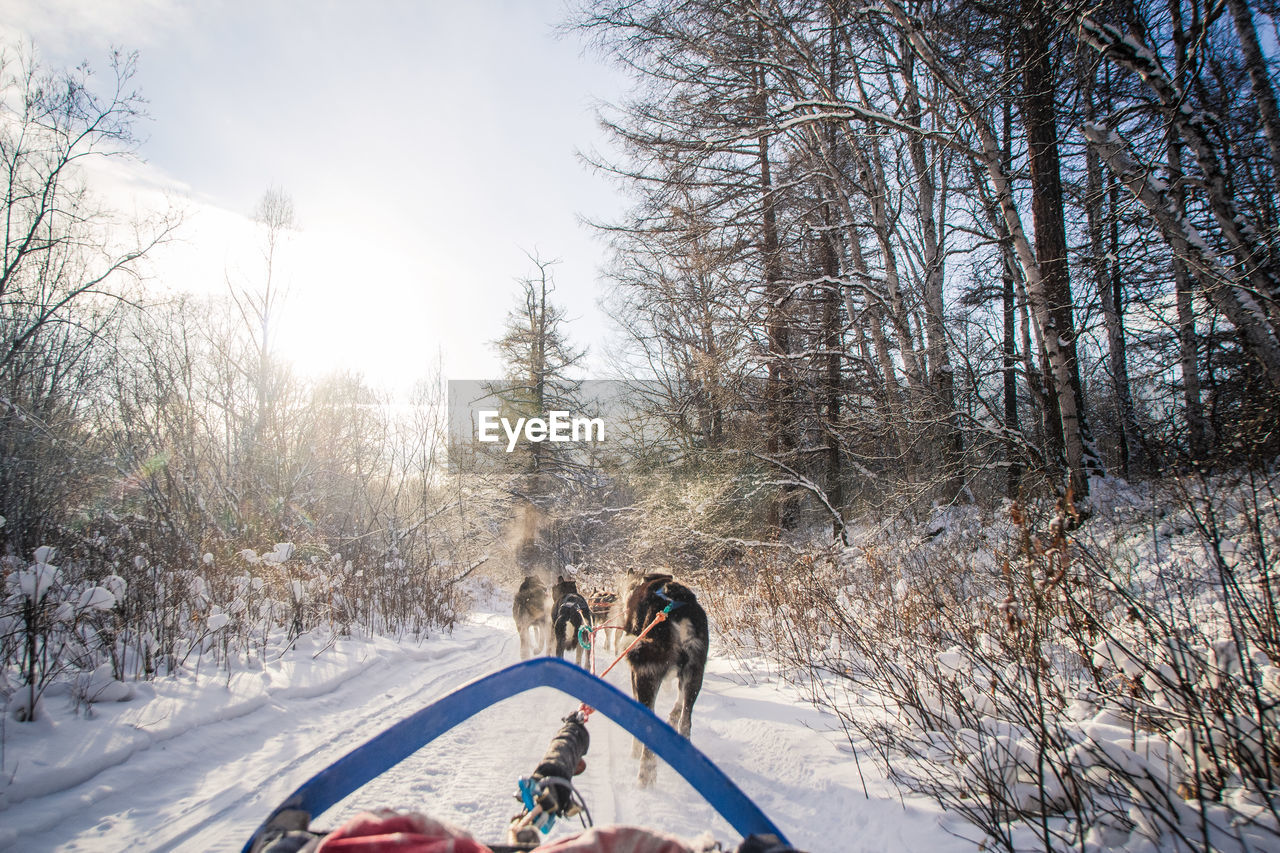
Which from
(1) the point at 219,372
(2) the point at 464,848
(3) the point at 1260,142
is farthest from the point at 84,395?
(3) the point at 1260,142

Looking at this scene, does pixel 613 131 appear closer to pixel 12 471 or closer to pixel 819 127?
pixel 819 127

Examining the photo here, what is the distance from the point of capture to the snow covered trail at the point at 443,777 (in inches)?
60.3

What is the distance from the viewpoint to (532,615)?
24.0 feet

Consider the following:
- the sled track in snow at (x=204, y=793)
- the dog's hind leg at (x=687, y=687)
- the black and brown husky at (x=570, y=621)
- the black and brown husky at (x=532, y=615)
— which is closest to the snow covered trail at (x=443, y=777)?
the sled track in snow at (x=204, y=793)

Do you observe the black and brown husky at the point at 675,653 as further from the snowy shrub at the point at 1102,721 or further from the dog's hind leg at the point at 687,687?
the snowy shrub at the point at 1102,721

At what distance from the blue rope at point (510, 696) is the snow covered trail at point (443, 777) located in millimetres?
73

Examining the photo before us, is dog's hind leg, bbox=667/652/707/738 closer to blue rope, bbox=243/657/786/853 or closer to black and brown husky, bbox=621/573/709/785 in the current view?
black and brown husky, bbox=621/573/709/785

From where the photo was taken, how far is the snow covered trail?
1531 mm

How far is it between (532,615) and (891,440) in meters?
8.12

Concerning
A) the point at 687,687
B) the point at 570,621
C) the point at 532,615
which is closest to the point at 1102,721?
the point at 687,687

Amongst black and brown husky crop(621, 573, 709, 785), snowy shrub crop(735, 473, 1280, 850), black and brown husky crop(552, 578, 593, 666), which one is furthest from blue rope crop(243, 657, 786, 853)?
black and brown husky crop(552, 578, 593, 666)

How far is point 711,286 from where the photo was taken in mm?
11953

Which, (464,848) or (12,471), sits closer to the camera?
(464,848)

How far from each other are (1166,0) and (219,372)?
1859cm
